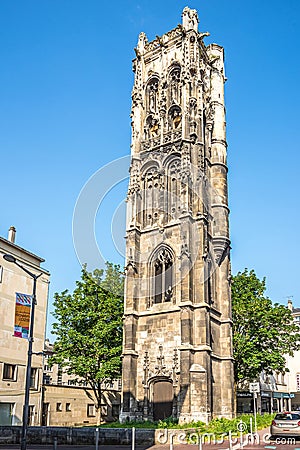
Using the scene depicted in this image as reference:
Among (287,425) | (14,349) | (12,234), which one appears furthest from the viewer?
(12,234)

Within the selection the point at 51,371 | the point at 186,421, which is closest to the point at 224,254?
the point at 186,421

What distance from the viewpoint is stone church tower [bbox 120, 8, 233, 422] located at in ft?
98.4

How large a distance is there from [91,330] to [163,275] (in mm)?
7845

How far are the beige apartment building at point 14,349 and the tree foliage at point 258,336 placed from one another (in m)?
15.5

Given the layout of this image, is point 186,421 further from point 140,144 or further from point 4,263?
point 140,144

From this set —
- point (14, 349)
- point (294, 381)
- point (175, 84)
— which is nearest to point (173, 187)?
point (175, 84)

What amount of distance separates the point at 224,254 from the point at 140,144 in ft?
36.1

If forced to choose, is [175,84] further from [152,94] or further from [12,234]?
[12,234]

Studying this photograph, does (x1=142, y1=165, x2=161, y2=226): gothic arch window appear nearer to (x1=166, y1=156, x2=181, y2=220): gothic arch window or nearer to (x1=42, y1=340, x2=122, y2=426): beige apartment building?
(x1=166, y1=156, x2=181, y2=220): gothic arch window

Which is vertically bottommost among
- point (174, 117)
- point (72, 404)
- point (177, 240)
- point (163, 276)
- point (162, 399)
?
point (72, 404)

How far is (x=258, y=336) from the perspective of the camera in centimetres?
3906

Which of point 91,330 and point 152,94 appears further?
point 152,94

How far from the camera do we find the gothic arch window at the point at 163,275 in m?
32.7

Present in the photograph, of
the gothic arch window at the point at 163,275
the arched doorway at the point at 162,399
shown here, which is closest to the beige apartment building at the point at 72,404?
the arched doorway at the point at 162,399
